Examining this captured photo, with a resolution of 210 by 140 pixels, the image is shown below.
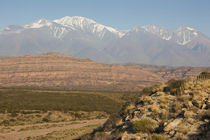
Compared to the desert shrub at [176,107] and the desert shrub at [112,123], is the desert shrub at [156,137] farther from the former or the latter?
the desert shrub at [112,123]

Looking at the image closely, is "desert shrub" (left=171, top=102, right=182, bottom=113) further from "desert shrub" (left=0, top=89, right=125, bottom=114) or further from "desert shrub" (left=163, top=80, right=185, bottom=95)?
"desert shrub" (left=0, top=89, right=125, bottom=114)

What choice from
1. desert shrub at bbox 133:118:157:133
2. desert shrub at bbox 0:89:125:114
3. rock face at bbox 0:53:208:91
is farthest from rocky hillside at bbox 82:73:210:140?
rock face at bbox 0:53:208:91

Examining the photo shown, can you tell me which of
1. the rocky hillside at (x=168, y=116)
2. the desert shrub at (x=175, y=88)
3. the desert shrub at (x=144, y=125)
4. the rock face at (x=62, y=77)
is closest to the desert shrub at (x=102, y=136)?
the rocky hillside at (x=168, y=116)

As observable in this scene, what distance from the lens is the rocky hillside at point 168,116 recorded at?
14.3 metres

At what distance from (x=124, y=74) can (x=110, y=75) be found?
38.5 feet

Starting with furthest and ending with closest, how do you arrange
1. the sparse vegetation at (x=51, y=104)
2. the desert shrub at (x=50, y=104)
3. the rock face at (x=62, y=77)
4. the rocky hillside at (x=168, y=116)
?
1. the rock face at (x=62, y=77)
2. the sparse vegetation at (x=51, y=104)
3. the desert shrub at (x=50, y=104)
4. the rocky hillside at (x=168, y=116)

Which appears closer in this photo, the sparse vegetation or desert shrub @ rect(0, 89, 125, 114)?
desert shrub @ rect(0, 89, 125, 114)

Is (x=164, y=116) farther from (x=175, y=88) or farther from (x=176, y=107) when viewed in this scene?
(x=175, y=88)

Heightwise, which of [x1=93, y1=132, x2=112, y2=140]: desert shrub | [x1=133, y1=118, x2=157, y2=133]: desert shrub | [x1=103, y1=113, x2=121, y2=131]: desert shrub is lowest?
[x1=93, y1=132, x2=112, y2=140]: desert shrub

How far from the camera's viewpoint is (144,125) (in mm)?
15953

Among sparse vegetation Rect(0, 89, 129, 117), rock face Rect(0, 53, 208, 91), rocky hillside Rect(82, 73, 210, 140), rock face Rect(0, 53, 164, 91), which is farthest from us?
rock face Rect(0, 53, 164, 91)

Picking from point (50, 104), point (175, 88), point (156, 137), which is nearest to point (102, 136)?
point (156, 137)

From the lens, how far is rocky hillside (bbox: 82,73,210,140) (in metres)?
14.3

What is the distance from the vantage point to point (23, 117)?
149ft
